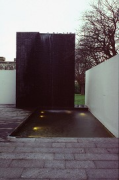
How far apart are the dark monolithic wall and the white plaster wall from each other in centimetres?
122

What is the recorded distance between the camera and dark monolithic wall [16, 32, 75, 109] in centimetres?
931

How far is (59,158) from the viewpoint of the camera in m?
2.87

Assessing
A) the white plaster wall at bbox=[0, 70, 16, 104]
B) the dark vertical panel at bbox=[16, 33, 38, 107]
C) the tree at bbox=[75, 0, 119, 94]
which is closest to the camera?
the tree at bbox=[75, 0, 119, 94]

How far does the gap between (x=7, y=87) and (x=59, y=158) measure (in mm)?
8194

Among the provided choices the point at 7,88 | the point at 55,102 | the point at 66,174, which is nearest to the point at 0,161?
the point at 66,174

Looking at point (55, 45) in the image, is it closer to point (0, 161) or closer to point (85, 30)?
point (85, 30)

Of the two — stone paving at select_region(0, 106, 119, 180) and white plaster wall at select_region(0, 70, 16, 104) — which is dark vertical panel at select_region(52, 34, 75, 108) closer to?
white plaster wall at select_region(0, 70, 16, 104)

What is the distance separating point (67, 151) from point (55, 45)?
7002 millimetres

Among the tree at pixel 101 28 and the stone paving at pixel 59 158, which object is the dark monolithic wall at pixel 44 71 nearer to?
the tree at pixel 101 28

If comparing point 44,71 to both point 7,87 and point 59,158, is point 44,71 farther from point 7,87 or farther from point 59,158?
point 59,158

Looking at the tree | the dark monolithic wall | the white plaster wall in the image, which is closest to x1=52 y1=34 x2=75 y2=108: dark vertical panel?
the dark monolithic wall

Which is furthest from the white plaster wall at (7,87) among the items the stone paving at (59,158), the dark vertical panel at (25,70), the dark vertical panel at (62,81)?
the stone paving at (59,158)

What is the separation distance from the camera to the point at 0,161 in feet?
9.02

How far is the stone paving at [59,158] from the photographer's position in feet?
7.77
